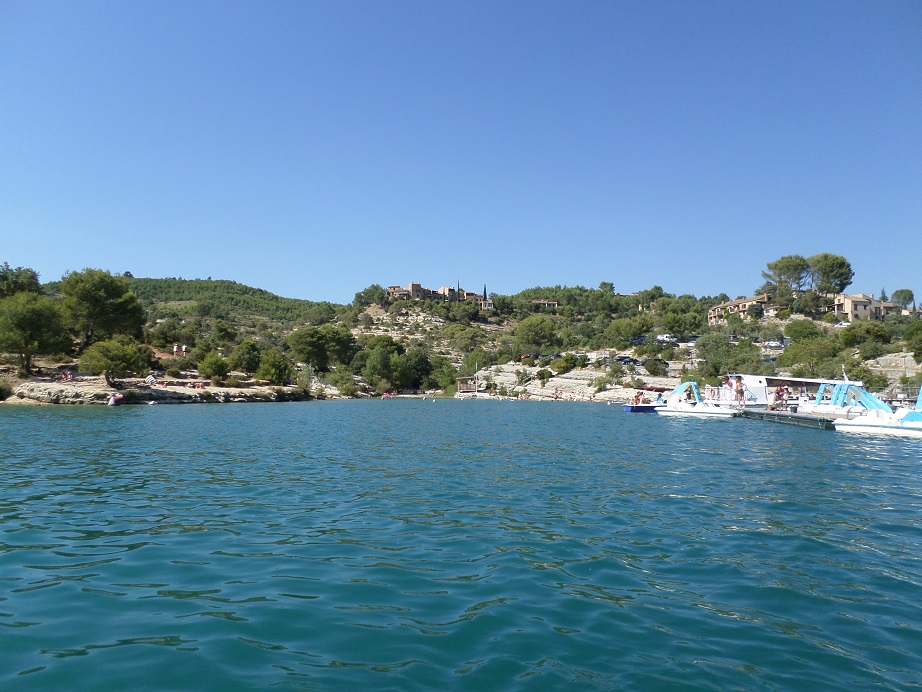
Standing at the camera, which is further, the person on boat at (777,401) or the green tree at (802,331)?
the green tree at (802,331)

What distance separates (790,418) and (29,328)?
57.1 meters

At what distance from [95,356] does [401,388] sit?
54.0 meters

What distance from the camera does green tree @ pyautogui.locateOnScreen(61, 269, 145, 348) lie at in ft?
182

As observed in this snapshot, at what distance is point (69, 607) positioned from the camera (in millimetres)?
5793

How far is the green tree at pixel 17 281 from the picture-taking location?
5770 centimetres

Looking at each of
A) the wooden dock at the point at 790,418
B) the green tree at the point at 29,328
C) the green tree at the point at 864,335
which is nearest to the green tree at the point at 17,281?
the green tree at the point at 29,328

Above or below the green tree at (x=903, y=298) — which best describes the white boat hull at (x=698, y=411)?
below

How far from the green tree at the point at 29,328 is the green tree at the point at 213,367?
13304 millimetres

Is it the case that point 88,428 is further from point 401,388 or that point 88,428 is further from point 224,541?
point 401,388

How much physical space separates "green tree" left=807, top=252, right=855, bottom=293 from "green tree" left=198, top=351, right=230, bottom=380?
11551cm

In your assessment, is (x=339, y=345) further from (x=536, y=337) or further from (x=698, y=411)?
(x=698, y=411)

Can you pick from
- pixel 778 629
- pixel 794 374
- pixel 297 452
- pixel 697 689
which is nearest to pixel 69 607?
pixel 697 689

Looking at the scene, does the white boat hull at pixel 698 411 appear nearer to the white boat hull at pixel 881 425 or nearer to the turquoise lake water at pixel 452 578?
the white boat hull at pixel 881 425

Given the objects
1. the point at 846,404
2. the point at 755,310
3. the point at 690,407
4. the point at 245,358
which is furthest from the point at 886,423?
the point at 755,310
